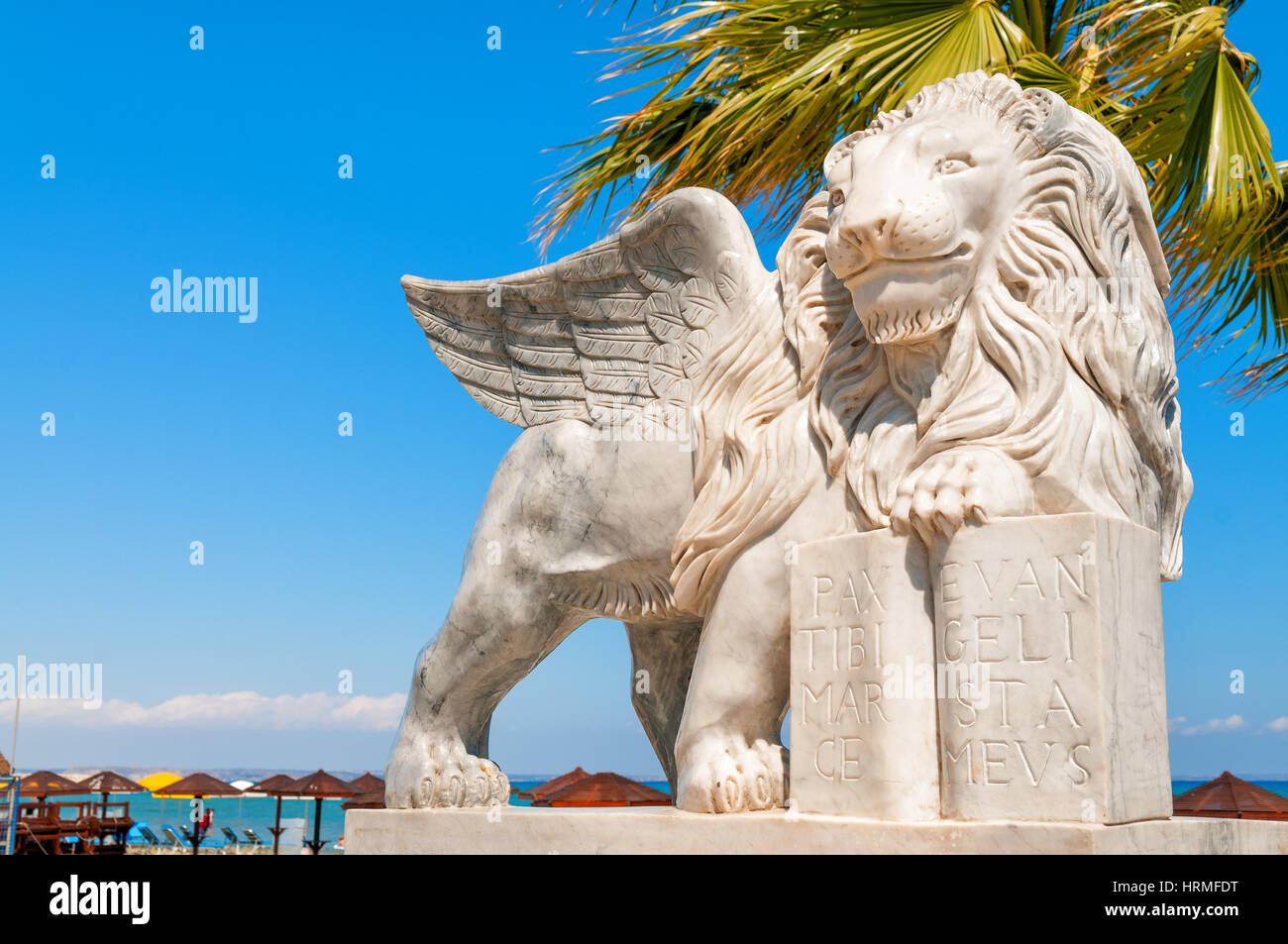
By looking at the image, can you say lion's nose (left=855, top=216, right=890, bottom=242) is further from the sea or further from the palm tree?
the sea

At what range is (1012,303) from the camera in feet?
9.51

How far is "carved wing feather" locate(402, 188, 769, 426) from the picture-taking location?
3564 mm

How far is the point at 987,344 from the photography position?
2.90 metres

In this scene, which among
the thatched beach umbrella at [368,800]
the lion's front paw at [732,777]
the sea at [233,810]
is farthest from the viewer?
the sea at [233,810]

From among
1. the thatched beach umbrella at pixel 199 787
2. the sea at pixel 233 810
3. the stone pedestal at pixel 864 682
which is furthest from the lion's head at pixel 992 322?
the sea at pixel 233 810

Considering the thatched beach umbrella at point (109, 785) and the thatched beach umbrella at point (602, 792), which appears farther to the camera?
the thatched beach umbrella at point (109, 785)

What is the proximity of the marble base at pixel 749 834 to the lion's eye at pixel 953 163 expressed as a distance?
1.51 meters

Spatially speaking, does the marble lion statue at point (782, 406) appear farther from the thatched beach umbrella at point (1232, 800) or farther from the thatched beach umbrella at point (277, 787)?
the thatched beach umbrella at point (277, 787)

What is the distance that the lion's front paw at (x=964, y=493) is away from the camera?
2.70 m

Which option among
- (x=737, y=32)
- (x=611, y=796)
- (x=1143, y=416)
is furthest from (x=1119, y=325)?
(x=611, y=796)

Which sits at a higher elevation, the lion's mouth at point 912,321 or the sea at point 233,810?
the lion's mouth at point 912,321

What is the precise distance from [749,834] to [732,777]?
225 mm
